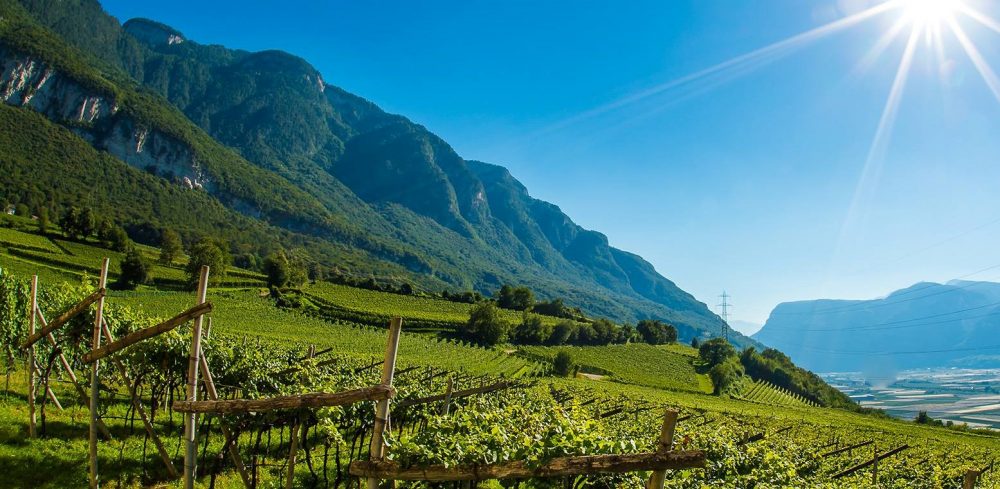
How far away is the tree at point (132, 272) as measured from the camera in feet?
229

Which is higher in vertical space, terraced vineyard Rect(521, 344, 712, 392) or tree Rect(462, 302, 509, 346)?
tree Rect(462, 302, 509, 346)

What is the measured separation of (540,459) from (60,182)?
679 ft

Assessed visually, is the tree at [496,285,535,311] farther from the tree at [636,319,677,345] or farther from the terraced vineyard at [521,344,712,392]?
the tree at [636,319,677,345]

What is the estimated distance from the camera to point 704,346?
117 metres

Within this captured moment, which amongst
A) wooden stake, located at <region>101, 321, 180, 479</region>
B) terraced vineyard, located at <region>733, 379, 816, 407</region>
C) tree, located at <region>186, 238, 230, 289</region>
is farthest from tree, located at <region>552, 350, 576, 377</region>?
wooden stake, located at <region>101, 321, 180, 479</region>

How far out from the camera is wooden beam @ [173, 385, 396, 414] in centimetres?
550

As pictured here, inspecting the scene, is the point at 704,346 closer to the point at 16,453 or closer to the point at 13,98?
the point at 16,453

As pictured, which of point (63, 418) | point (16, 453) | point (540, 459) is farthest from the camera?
point (63, 418)

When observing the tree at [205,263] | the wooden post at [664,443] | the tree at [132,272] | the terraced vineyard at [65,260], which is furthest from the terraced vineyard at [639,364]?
the wooden post at [664,443]

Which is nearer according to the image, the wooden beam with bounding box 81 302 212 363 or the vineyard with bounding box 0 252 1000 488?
the vineyard with bounding box 0 252 1000 488

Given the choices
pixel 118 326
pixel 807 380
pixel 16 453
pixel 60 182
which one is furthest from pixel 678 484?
pixel 60 182

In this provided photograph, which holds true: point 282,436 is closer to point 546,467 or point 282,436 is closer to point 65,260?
point 546,467

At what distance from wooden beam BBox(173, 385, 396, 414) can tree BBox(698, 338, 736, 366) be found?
117184 mm

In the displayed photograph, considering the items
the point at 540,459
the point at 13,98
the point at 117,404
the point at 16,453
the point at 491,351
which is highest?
the point at 13,98
